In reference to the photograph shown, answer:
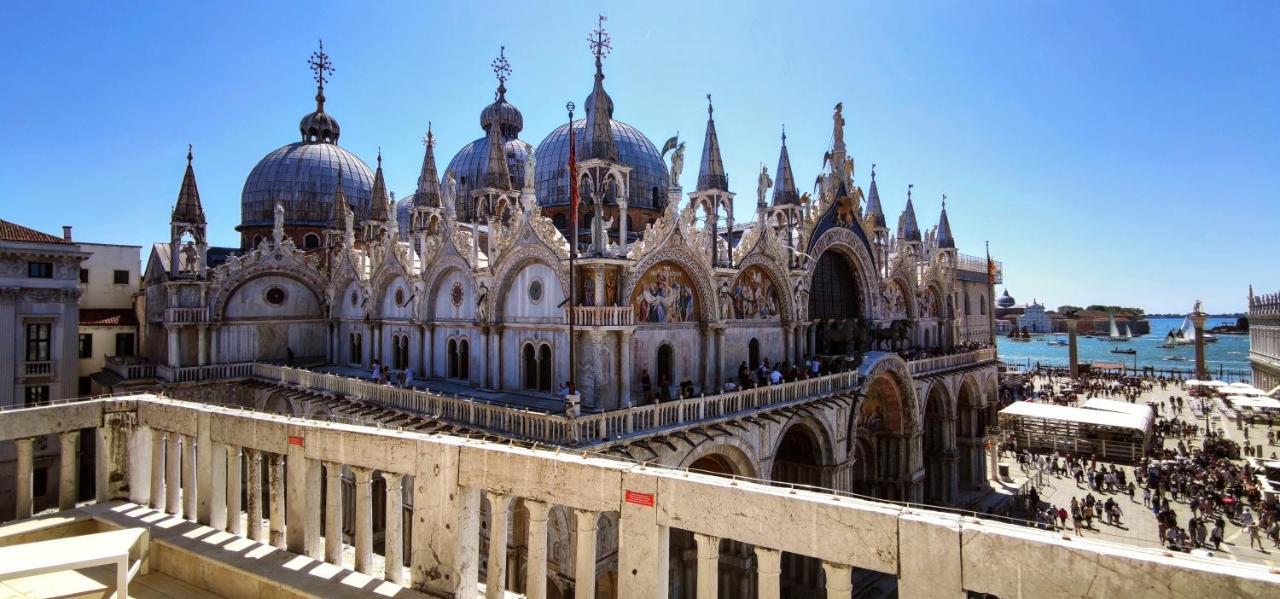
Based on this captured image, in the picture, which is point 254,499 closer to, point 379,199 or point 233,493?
point 233,493

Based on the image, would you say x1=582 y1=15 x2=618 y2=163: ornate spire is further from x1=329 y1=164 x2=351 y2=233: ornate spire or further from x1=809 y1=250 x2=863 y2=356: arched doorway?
x1=329 y1=164 x2=351 y2=233: ornate spire

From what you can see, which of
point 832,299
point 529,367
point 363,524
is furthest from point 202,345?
point 832,299

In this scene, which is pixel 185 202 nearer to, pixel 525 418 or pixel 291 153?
pixel 291 153

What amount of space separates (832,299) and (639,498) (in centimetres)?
2817

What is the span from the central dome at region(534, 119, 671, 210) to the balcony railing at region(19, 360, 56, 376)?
23152 millimetres

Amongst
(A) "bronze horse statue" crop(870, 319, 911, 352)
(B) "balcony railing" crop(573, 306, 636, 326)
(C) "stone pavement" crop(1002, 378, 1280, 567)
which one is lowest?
(C) "stone pavement" crop(1002, 378, 1280, 567)

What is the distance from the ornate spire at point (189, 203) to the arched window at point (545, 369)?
2236 cm

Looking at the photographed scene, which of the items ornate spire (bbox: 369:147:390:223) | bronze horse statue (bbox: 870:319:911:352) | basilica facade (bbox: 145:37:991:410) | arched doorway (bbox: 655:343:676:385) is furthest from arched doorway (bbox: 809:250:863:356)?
ornate spire (bbox: 369:147:390:223)

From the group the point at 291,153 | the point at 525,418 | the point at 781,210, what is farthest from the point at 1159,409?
the point at 291,153

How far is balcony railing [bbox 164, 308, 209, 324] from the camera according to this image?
103 ft

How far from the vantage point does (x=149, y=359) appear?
1377 inches

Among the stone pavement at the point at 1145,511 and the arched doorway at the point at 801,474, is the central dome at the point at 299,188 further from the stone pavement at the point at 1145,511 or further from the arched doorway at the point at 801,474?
the stone pavement at the point at 1145,511

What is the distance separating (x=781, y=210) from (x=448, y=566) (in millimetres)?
26203

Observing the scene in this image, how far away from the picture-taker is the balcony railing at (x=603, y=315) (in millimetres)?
20859
